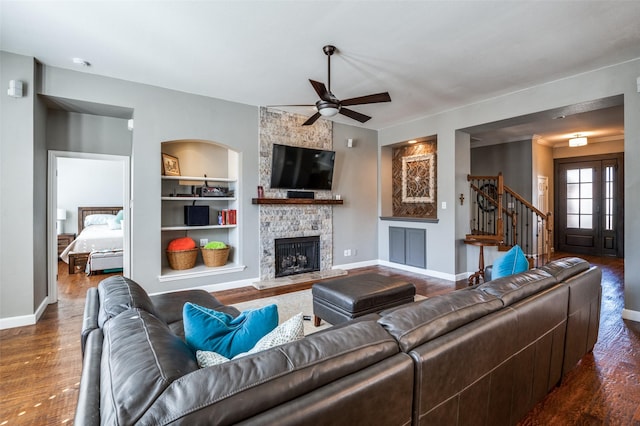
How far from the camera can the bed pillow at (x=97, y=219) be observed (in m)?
7.54

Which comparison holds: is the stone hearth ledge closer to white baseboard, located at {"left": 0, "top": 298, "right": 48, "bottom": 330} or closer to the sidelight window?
white baseboard, located at {"left": 0, "top": 298, "right": 48, "bottom": 330}

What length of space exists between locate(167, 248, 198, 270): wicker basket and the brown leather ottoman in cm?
237

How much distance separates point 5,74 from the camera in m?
3.16

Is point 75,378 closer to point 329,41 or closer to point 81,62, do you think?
point 81,62

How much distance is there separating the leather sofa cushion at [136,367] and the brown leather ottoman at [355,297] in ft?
5.77

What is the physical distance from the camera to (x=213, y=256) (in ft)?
15.3

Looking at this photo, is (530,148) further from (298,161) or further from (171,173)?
(171,173)

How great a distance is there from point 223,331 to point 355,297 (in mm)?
1623

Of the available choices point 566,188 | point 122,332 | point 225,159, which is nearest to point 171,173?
point 225,159

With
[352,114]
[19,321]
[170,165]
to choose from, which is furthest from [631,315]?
[19,321]

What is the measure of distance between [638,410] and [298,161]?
14.7ft

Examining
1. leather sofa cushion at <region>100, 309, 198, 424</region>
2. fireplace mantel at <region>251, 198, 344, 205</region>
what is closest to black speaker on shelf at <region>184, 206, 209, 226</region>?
fireplace mantel at <region>251, 198, 344, 205</region>

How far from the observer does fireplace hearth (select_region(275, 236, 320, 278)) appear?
5.19 metres

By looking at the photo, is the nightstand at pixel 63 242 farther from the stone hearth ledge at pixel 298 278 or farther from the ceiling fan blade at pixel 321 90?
the ceiling fan blade at pixel 321 90
